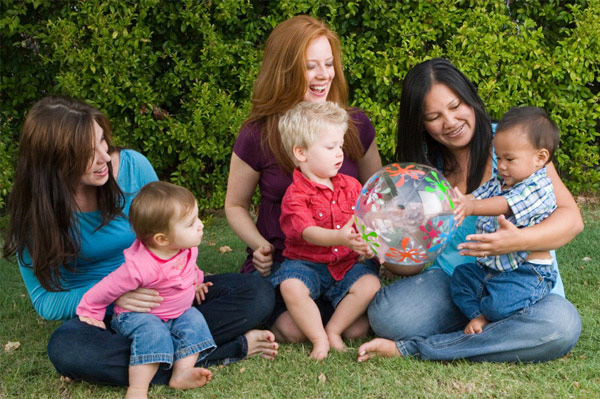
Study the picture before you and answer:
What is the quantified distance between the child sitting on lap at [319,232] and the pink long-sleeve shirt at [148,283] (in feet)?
1.70

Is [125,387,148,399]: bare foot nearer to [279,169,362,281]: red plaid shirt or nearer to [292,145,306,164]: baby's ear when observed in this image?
[279,169,362,281]: red plaid shirt

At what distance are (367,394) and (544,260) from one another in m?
1.08

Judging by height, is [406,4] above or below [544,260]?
above

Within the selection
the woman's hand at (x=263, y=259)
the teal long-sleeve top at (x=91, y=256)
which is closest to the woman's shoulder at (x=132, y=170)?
the teal long-sleeve top at (x=91, y=256)

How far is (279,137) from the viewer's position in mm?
3836

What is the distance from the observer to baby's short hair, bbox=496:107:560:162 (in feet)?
10.4

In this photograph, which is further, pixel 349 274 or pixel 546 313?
pixel 349 274

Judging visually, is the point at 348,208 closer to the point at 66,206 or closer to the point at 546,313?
the point at 546,313

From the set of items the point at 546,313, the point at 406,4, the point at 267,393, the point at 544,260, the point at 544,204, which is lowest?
the point at 267,393

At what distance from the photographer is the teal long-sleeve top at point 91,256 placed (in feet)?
11.6

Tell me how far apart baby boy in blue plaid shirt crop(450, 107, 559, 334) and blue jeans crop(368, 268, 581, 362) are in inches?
3.0

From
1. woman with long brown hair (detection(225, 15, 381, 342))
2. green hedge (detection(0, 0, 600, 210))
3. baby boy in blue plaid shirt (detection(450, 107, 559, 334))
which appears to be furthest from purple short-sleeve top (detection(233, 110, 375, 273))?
green hedge (detection(0, 0, 600, 210))

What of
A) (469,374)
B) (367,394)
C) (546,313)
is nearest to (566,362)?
(546,313)

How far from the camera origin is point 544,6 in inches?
260
